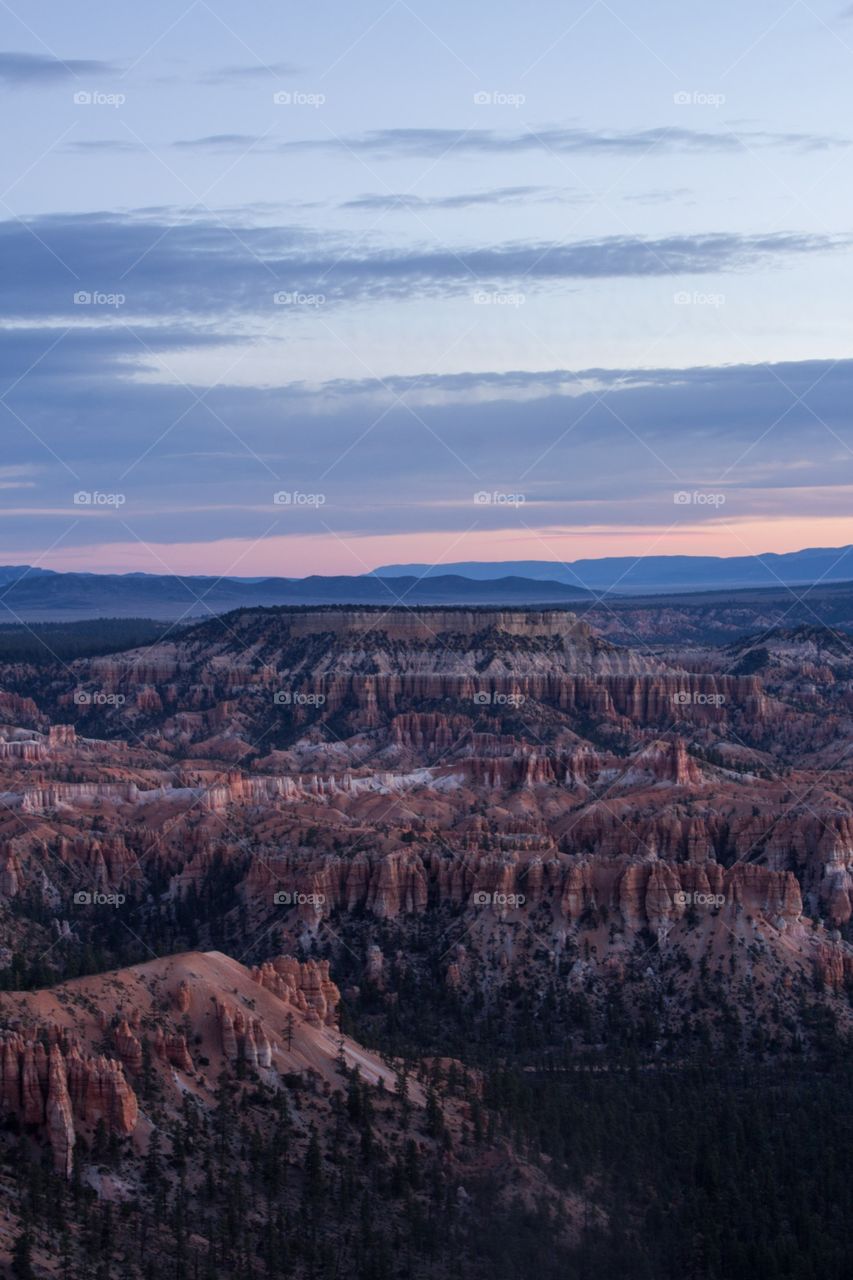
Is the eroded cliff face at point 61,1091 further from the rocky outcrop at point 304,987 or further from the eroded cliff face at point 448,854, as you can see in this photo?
the rocky outcrop at point 304,987

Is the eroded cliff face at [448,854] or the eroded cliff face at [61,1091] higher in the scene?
the eroded cliff face at [448,854]

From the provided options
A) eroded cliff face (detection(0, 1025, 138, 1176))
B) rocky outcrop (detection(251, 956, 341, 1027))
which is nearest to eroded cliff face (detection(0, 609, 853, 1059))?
rocky outcrop (detection(251, 956, 341, 1027))

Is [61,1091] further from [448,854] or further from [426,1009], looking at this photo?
[448,854]

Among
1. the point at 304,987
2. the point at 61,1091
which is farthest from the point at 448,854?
the point at 61,1091

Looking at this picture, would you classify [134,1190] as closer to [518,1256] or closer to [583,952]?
[518,1256]

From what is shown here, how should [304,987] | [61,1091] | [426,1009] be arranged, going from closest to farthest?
[61,1091]
[304,987]
[426,1009]

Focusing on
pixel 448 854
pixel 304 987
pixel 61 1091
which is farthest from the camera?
pixel 448 854

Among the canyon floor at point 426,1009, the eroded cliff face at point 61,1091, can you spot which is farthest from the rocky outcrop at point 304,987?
the eroded cliff face at point 61,1091

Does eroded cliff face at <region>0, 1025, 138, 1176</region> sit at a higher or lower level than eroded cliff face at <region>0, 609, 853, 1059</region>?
lower

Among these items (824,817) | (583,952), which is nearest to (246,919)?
(583,952)

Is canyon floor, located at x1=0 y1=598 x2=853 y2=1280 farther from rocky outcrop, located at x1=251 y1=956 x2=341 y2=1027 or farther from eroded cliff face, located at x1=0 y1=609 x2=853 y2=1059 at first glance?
eroded cliff face, located at x1=0 y1=609 x2=853 y2=1059

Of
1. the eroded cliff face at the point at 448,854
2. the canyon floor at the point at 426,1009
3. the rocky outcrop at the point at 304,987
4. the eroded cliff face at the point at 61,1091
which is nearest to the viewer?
the eroded cliff face at the point at 61,1091
